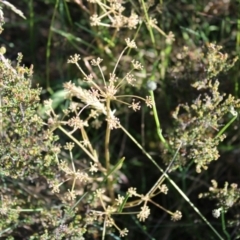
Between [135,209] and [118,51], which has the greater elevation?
[118,51]

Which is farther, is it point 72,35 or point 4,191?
point 72,35

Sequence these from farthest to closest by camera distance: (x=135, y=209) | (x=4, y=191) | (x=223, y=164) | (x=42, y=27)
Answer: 1. (x=42, y=27)
2. (x=223, y=164)
3. (x=135, y=209)
4. (x=4, y=191)

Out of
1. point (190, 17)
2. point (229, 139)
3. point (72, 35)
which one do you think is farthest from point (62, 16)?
point (229, 139)

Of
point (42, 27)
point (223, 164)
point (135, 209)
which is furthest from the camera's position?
point (42, 27)

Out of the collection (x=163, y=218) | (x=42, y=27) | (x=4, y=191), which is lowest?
(x=163, y=218)

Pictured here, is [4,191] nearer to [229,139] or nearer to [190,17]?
[229,139]

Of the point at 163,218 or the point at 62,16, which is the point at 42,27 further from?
the point at 163,218
